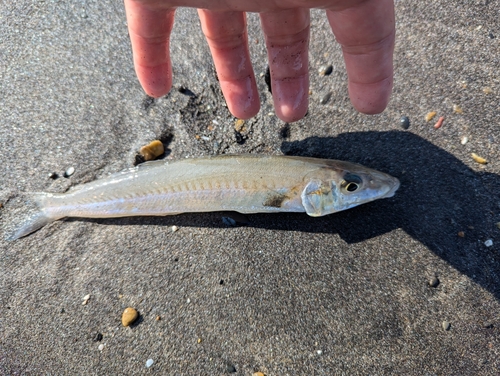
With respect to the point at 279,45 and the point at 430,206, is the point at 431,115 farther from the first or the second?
the point at 279,45

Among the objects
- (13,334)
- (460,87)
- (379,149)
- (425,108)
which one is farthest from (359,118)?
(13,334)

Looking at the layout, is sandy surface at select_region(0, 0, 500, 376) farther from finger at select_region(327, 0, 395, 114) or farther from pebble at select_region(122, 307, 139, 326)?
finger at select_region(327, 0, 395, 114)

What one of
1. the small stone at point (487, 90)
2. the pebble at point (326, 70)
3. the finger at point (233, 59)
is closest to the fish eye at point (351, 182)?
the finger at point (233, 59)

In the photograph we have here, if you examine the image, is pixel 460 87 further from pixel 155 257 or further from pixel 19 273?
pixel 19 273

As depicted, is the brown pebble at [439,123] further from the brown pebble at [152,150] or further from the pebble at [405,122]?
the brown pebble at [152,150]

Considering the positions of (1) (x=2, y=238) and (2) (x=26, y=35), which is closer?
(1) (x=2, y=238)

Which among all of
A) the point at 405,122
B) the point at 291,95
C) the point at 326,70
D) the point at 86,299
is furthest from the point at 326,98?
the point at 86,299
